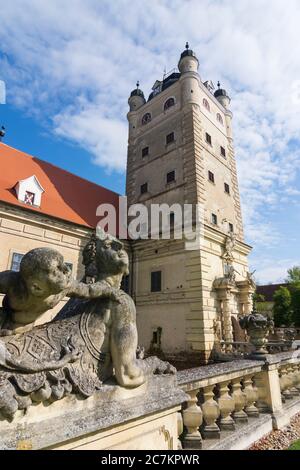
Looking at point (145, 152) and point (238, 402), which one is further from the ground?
point (145, 152)

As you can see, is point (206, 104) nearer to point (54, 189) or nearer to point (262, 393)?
point (54, 189)

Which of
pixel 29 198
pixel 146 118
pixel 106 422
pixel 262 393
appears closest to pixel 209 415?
pixel 262 393

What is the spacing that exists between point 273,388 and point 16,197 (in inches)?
496

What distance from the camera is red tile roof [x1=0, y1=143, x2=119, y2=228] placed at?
1362cm

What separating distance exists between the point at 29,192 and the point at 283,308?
30581 mm

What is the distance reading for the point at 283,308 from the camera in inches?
1273

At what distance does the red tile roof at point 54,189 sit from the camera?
13625mm

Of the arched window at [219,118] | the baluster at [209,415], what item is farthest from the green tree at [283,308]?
the baluster at [209,415]

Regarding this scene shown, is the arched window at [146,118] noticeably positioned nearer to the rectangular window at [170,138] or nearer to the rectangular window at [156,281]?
the rectangular window at [170,138]

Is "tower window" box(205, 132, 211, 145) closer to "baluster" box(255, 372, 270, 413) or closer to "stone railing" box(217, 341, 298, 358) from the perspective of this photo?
"stone railing" box(217, 341, 298, 358)

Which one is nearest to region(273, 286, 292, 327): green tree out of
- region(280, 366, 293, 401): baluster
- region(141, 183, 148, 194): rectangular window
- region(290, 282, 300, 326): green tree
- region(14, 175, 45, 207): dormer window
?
region(290, 282, 300, 326): green tree

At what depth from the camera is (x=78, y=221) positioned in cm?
1484
